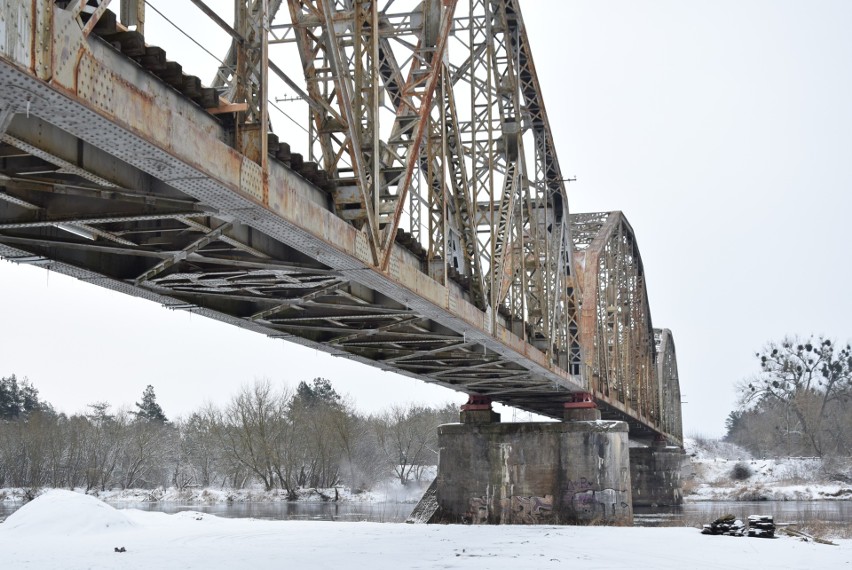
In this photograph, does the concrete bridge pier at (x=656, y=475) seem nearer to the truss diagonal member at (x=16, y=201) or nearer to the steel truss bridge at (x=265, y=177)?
the steel truss bridge at (x=265, y=177)

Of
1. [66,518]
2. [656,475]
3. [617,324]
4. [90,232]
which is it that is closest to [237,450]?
[656,475]

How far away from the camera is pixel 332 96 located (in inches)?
658

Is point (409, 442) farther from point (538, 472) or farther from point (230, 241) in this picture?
point (230, 241)

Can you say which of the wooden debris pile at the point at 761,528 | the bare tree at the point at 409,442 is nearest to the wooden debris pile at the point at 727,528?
the wooden debris pile at the point at 761,528

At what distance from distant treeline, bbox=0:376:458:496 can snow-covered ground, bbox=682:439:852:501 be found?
25424 mm

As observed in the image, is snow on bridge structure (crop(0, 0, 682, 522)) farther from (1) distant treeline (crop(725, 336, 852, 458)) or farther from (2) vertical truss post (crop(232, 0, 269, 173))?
(1) distant treeline (crop(725, 336, 852, 458))

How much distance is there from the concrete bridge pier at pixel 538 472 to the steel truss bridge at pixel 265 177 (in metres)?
6.14

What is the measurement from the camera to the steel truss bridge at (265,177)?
30.2 feet

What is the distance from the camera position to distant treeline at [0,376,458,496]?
87.4 metres

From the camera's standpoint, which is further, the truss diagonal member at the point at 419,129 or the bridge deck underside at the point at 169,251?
the truss diagonal member at the point at 419,129

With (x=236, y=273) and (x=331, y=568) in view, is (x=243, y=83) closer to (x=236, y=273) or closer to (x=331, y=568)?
(x=236, y=273)

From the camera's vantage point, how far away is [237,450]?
297ft

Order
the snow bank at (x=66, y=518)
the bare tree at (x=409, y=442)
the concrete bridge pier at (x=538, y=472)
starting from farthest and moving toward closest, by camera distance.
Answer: the bare tree at (x=409, y=442) → the concrete bridge pier at (x=538, y=472) → the snow bank at (x=66, y=518)

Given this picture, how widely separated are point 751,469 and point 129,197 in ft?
324
